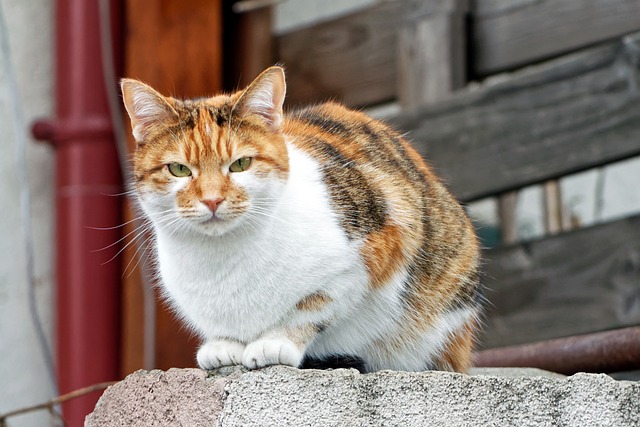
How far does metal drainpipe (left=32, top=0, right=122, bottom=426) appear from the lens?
3.68 metres

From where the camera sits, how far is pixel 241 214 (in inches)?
79.1

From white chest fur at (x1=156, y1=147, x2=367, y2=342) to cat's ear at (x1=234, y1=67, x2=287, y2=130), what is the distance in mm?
154

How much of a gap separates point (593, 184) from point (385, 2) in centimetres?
187

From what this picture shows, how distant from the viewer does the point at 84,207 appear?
3713mm

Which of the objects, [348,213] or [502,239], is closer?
[348,213]

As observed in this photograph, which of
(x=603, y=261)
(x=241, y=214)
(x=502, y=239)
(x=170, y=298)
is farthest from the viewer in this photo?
(x=502, y=239)

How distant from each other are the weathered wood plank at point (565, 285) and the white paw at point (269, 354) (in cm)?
132

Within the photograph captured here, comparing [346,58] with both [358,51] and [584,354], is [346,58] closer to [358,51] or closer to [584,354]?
[358,51]

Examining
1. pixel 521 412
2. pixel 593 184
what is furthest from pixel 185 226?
pixel 593 184

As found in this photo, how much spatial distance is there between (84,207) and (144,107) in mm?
1672

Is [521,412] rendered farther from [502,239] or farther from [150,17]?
[502,239]

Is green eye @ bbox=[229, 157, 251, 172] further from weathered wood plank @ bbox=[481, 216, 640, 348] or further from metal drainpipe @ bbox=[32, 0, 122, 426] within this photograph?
metal drainpipe @ bbox=[32, 0, 122, 426]

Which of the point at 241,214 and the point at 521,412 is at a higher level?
the point at 241,214

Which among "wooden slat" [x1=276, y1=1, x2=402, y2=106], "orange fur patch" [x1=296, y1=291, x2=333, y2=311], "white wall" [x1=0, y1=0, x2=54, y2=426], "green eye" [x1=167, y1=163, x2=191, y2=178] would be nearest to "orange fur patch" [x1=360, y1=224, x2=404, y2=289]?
"orange fur patch" [x1=296, y1=291, x2=333, y2=311]
